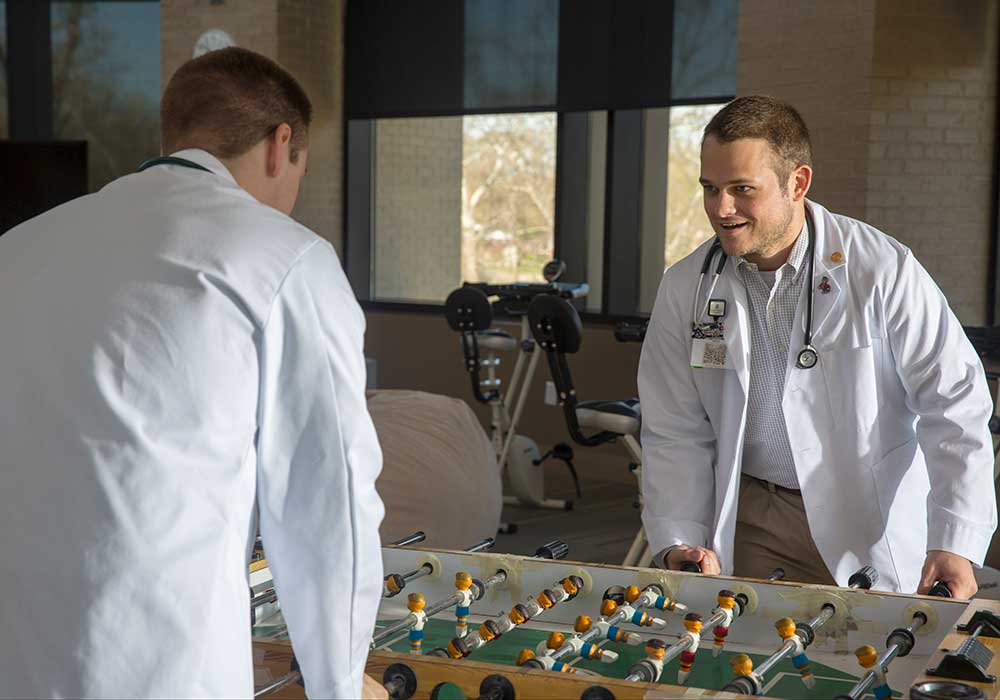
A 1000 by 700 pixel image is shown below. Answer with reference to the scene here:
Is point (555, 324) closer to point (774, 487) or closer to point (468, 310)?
→ point (468, 310)

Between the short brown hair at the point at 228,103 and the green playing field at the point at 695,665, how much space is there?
2.54ft

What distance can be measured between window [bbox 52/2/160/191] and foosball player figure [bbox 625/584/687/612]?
9355 millimetres

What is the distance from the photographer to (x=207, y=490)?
1.31m

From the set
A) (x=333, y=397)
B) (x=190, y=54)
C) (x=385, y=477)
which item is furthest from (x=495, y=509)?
(x=190, y=54)

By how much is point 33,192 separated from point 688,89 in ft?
12.8

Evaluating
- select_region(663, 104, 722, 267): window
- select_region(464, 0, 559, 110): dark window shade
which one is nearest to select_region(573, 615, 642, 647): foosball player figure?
select_region(663, 104, 722, 267): window

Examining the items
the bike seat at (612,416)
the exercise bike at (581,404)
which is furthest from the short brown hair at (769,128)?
the bike seat at (612,416)

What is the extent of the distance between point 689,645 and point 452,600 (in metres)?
0.39

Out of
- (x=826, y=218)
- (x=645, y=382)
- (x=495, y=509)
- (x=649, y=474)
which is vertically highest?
(x=826, y=218)

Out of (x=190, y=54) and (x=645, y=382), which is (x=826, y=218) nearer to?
(x=645, y=382)

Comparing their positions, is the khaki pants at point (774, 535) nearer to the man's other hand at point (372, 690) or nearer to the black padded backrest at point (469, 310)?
the man's other hand at point (372, 690)

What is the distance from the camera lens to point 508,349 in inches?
233

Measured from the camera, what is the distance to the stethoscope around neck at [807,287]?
2.38 m

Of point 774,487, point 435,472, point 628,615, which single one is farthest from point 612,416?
point 628,615
